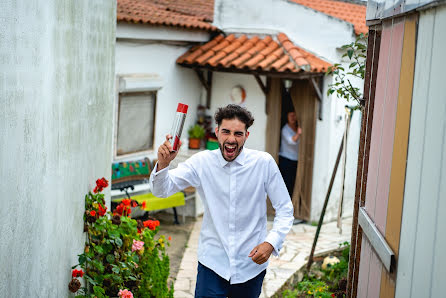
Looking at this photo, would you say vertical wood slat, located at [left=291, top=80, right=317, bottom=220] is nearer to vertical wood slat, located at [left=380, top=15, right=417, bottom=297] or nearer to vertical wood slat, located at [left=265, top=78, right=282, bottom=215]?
vertical wood slat, located at [left=265, top=78, right=282, bottom=215]

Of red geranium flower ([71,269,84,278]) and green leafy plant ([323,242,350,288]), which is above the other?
red geranium flower ([71,269,84,278])

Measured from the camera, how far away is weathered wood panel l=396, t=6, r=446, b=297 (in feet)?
8.09

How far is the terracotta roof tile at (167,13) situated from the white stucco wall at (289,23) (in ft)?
1.32

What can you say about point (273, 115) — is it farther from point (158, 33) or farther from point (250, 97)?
point (158, 33)

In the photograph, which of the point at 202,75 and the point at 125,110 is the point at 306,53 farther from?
the point at 125,110

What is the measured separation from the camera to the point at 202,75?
11.9 metres

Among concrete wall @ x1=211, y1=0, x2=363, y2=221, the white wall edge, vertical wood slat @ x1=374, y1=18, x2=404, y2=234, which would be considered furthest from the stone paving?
vertical wood slat @ x1=374, y1=18, x2=404, y2=234

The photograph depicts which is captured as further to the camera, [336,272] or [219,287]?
[336,272]

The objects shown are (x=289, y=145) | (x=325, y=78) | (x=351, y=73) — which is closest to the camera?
(x=351, y=73)

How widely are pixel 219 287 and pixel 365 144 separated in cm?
141

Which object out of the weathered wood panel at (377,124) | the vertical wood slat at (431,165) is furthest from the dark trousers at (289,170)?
the vertical wood slat at (431,165)

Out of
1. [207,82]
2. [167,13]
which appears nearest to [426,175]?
[167,13]

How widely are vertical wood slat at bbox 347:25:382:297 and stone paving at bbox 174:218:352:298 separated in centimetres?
273

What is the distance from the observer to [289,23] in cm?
1130
